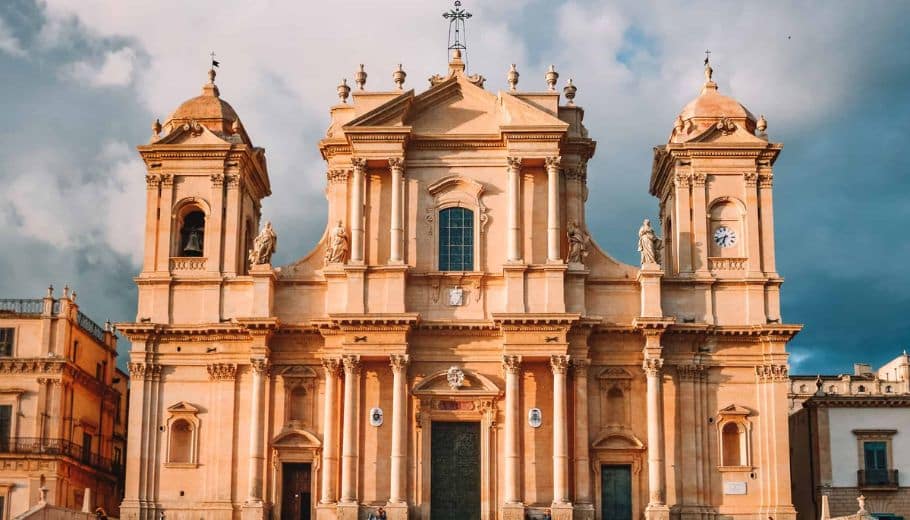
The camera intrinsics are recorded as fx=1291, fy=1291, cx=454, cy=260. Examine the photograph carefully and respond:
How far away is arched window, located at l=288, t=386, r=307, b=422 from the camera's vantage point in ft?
133

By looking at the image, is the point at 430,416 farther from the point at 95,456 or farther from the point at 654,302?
the point at 95,456

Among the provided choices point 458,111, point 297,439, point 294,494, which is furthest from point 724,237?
point 294,494

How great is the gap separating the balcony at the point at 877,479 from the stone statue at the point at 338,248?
19.7 m

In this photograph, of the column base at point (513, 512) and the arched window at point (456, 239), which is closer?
the column base at point (513, 512)

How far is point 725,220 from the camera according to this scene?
42.2 m

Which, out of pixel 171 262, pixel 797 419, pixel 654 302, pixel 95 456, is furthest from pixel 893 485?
pixel 95 456

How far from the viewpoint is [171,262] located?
41.6 meters

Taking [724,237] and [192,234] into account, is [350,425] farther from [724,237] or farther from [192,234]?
[724,237]

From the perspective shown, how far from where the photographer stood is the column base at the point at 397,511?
126 feet

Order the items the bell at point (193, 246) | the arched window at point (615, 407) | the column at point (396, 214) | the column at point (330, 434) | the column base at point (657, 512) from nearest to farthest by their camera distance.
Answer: the column base at point (657, 512) < the column at point (330, 434) < the column at point (396, 214) < the arched window at point (615, 407) < the bell at point (193, 246)

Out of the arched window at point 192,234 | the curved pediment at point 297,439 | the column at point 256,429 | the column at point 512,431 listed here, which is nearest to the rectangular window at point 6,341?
the arched window at point 192,234

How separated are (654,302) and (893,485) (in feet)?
40.4

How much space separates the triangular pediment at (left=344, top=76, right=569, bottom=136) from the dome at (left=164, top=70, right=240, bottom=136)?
5559 mm

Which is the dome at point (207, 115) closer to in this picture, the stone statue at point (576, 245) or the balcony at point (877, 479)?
the stone statue at point (576, 245)
